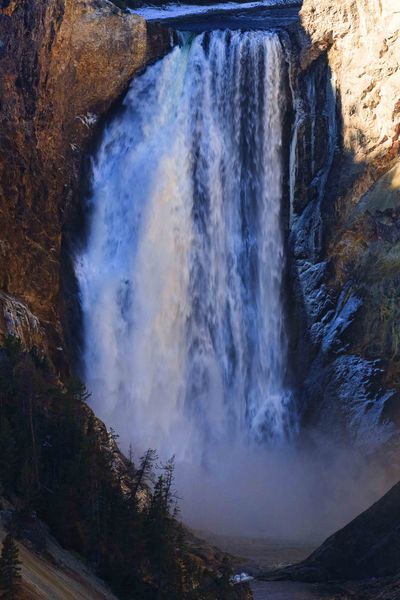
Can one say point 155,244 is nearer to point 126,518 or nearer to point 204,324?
point 204,324

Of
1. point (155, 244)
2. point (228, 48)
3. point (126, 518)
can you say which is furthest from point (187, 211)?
→ point (126, 518)

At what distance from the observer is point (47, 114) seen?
43.2 m

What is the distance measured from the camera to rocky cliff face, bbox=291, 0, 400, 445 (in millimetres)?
42750

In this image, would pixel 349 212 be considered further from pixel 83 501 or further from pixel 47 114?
pixel 83 501

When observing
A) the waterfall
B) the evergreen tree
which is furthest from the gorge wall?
the evergreen tree

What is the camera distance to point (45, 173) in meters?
42.9

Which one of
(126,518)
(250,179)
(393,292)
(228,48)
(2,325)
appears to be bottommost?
(126,518)

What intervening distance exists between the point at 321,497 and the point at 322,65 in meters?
21.2

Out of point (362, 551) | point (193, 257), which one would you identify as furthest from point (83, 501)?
point (193, 257)

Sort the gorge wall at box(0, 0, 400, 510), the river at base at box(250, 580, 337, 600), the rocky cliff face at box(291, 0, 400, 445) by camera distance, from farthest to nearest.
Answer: the rocky cliff face at box(291, 0, 400, 445) < the gorge wall at box(0, 0, 400, 510) < the river at base at box(250, 580, 337, 600)

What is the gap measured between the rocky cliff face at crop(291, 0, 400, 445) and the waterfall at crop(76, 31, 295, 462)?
1.50m

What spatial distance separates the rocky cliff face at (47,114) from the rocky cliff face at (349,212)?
910 cm

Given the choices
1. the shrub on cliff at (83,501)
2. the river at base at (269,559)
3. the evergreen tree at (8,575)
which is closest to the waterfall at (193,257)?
the river at base at (269,559)

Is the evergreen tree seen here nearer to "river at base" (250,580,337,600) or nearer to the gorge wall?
"river at base" (250,580,337,600)
